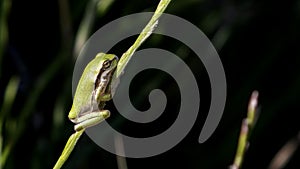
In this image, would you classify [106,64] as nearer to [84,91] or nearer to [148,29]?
[84,91]

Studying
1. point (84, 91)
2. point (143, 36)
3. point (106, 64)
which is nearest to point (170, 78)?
point (106, 64)

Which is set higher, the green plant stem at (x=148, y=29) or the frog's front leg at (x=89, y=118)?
the green plant stem at (x=148, y=29)

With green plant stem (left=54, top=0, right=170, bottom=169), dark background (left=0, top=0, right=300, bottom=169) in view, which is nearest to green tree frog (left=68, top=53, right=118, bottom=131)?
green plant stem (left=54, top=0, right=170, bottom=169)

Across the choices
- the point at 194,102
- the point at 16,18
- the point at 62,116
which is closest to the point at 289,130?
the point at 194,102

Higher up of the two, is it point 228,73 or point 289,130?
point 228,73

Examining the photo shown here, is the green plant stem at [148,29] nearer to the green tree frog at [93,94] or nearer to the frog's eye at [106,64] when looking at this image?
the green tree frog at [93,94]

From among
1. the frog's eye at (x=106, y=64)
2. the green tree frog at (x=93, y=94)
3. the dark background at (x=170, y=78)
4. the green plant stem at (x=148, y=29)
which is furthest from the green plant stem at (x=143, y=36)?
the dark background at (x=170, y=78)

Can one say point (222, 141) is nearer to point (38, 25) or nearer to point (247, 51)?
point (247, 51)

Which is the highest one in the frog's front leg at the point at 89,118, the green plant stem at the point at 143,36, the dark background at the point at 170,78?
the green plant stem at the point at 143,36
